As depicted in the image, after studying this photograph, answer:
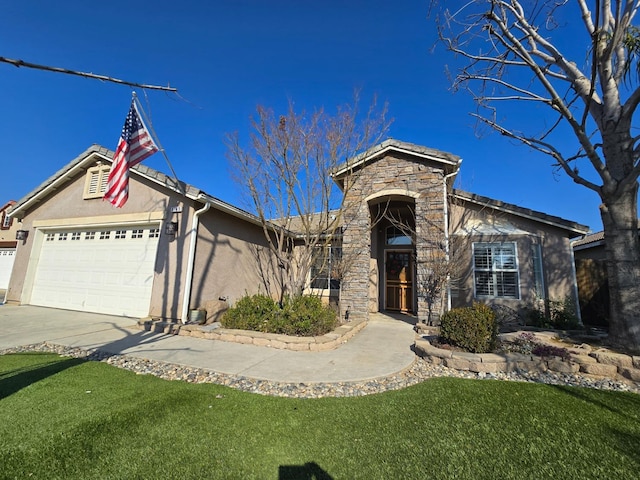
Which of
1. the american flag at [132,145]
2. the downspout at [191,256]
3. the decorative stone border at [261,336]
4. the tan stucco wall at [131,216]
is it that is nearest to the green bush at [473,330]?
the decorative stone border at [261,336]

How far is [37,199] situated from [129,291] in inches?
276

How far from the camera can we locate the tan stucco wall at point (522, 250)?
29.6 feet

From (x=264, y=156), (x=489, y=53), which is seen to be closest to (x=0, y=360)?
(x=264, y=156)

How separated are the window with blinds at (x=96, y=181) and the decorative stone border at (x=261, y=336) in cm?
563

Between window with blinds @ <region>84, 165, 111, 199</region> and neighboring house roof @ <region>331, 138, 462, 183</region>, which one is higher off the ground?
neighboring house roof @ <region>331, 138, 462, 183</region>

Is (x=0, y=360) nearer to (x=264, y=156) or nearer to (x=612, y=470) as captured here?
(x=264, y=156)

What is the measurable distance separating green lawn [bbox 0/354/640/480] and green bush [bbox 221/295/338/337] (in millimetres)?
2832

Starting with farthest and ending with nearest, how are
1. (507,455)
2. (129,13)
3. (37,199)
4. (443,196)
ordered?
(37,199) < (443,196) < (129,13) < (507,455)

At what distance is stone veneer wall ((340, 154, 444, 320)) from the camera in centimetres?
905

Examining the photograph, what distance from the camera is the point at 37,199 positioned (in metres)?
11.7

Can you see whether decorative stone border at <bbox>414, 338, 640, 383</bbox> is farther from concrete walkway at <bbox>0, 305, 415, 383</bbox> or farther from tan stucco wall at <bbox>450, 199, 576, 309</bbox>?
tan stucco wall at <bbox>450, 199, 576, 309</bbox>

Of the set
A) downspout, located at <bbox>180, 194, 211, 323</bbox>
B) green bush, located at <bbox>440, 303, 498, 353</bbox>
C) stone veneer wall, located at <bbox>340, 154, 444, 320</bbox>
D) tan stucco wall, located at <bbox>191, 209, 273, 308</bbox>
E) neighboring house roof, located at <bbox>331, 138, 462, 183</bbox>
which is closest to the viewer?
green bush, located at <bbox>440, 303, 498, 353</bbox>

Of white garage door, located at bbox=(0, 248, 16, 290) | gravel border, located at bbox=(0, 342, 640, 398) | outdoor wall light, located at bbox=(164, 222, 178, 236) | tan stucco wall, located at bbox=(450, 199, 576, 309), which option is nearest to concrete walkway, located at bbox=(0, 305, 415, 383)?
gravel border, located at bbox=(0, 342, 640, 398)

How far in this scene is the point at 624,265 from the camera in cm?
551
